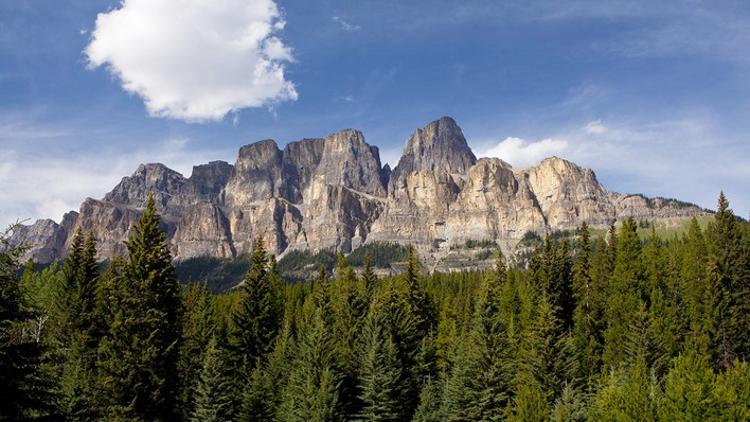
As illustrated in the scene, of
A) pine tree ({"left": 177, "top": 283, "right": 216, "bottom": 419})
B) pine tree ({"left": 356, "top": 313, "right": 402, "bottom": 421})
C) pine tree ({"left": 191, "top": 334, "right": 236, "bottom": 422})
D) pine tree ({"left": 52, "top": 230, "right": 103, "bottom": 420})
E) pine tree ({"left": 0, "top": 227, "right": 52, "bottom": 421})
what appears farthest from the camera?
pine tree ({"left": 177, "top": 283, "right": 216, "bottom": 419})

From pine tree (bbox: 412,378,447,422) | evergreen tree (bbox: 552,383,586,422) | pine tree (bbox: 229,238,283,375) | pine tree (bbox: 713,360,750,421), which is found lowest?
pine tree (bbox: 412,378,447,422)

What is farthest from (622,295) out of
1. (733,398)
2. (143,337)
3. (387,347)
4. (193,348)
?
(143,337)

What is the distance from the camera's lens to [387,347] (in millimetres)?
48125

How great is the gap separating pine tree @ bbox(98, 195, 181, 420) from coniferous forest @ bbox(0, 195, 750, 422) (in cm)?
8

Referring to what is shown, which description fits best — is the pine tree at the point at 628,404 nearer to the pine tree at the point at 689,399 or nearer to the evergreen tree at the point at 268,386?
the pine tree at the point at 689,399

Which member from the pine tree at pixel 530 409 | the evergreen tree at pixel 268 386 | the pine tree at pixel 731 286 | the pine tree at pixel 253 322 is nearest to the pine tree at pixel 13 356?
the pine tree at pixel 530 409

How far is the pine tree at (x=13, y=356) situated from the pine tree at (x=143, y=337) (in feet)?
41.3

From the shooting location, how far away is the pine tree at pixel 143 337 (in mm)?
29438

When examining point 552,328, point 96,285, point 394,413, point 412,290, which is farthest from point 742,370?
point 96,285

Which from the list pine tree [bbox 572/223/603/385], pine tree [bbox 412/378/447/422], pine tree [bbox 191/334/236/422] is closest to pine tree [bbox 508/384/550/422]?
pine tree [bbox 412/378/447/422]

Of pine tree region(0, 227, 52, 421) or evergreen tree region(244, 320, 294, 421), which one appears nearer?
pine tree region(0, 227, 52, 421)

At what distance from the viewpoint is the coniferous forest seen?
2970cm

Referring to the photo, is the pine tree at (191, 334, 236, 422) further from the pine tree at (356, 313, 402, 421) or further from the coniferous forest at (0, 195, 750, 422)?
the pine tree at (356, 313, 402, 421)

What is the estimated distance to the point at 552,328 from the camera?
44281 millimetres
